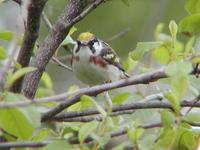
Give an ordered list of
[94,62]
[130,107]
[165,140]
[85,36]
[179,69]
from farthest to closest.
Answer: [94,62], [85,36], [130,107], [165,140], [179,69]

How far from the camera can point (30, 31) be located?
1.45 meters

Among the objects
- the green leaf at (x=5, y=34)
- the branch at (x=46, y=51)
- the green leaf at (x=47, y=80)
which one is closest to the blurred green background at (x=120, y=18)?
the green leaf at (x=47, y=80)

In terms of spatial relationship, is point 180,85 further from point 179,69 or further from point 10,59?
point 10,59

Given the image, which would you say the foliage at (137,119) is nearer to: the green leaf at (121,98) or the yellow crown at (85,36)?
the green leaf at (121,98)

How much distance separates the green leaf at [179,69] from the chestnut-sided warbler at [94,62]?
1.26 meters

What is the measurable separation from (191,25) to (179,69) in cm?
28

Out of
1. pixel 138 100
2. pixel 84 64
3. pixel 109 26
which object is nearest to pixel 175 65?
pixel 138 100

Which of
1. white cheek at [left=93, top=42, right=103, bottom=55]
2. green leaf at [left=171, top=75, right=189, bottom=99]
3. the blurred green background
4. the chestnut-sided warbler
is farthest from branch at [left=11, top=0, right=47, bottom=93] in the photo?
the blurred green background

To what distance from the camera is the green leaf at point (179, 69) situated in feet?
3.87

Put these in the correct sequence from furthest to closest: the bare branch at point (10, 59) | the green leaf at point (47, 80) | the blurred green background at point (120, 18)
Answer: the blurred green background at point (120, 18)
the green leaf at point (47, 80)
the bare branch at point (10, 59)

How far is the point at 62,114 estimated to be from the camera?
4.94 ft

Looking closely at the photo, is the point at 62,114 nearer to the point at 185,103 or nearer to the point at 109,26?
the point at 185,103

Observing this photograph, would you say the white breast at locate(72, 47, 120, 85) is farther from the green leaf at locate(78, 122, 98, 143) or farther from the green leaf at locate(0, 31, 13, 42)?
the green leaf at locate(78, 122, 98, 143)

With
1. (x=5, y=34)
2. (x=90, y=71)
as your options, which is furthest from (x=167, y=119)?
(x=90, y=71)
